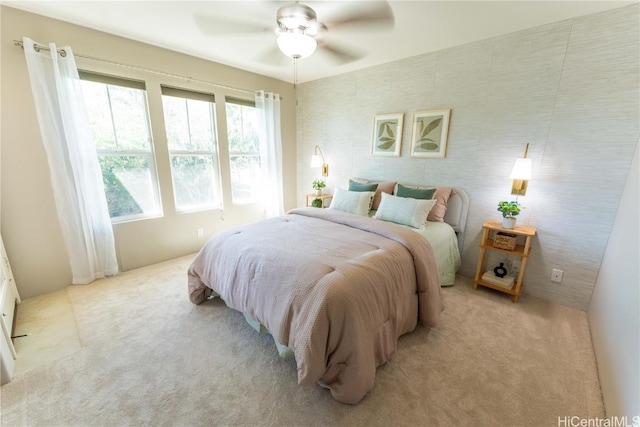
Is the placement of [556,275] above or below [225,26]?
below

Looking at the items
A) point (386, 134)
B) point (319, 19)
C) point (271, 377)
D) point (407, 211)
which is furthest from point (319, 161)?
point (271, 377)

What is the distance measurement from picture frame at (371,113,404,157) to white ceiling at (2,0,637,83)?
0.67m

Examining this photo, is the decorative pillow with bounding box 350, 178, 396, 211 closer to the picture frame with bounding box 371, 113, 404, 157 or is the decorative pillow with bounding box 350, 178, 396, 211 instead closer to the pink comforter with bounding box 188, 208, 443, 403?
the picture frame with bounding box 371, 113, 404, 157

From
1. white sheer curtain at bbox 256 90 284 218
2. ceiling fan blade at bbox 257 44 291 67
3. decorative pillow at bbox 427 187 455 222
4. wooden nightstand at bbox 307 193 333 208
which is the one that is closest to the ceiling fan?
ceiling fan blade at bbox 257 44 291 67

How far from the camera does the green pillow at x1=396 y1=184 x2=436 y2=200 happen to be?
8.89 ft

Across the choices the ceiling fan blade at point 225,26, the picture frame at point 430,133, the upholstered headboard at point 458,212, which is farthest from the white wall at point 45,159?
the upholstered headboard at point 458,212

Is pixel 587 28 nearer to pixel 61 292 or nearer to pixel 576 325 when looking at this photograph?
pixel 576 325

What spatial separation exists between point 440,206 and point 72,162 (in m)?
3.57

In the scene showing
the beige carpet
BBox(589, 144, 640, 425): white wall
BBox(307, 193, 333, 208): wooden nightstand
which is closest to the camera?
BBox(589, 144, 640, 425): white wall

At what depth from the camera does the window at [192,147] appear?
2.98 m

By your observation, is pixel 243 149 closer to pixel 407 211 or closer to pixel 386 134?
pixel 386 134

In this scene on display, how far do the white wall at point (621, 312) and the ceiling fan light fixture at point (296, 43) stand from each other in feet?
7.50

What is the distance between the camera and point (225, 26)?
82.8 inches

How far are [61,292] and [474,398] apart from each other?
11.4ft
